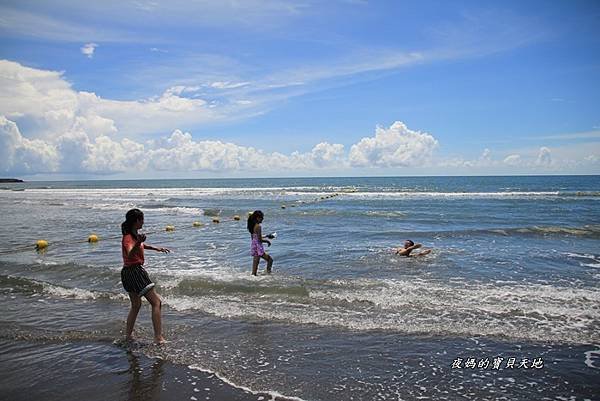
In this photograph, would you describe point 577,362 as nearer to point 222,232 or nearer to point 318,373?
point 318,373

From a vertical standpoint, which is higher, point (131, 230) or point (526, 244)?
point (131, 230)

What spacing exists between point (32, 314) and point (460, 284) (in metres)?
8.47

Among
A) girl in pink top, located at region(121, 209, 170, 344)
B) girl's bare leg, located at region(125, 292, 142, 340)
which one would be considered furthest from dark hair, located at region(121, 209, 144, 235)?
girl's bare leg, located at region(125, 292, 142, 340)

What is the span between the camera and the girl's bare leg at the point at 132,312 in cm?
580

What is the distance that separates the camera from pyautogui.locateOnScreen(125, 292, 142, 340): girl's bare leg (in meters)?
5.80

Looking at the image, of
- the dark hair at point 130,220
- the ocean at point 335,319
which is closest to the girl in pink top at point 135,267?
the dark hair at point 130,220

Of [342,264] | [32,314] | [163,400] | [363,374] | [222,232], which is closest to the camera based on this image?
[163,400]

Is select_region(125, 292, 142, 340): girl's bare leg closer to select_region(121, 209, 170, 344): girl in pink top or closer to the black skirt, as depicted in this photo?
select_region(121, 209, 170, 344): girl in pink top

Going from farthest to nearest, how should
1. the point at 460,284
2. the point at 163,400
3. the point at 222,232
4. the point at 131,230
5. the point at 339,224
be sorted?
the point at 339,224 < the point at 222,232 < the point at 460,284 < the point at 131,230 < the point at 163,400

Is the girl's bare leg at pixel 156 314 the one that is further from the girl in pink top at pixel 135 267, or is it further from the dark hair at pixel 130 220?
the dark hair at pixel 130 220

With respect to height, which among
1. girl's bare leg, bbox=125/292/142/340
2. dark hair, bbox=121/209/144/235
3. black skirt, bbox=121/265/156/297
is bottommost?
girl's bare leg, bbox=125/292/142/340

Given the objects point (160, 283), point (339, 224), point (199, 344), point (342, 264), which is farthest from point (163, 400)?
point (339, 224)

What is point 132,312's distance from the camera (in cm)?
591

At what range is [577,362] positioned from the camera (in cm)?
519
